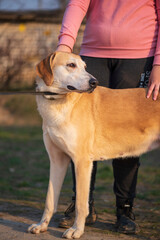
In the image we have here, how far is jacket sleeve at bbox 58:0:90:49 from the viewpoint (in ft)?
10.9

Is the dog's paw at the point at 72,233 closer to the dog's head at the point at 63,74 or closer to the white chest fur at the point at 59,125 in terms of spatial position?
the white chest fur at the point at 59,125

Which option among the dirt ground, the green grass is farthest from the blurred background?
the dirt ground

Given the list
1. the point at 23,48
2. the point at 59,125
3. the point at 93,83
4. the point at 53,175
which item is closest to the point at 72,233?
the point at 53,175

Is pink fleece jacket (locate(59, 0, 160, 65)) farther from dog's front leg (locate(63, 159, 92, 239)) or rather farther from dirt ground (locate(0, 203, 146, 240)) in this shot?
dirt ground (locate(0, 203, 146, 240))

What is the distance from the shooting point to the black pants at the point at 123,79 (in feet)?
11.0

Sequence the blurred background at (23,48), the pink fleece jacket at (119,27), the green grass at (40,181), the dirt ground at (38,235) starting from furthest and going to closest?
the blurred background at (23,48) < the green grass at (40,181) < the pink fleece jacket at (119,27) < the dirt ground at (38,235)

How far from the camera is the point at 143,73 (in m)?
3.38

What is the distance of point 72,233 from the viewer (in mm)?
3094

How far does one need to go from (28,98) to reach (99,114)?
26.4ft

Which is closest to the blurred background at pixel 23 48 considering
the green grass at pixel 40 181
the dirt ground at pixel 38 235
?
the green grass at pixel 40 181

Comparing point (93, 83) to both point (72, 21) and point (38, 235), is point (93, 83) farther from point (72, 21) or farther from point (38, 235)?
→ point (38, 235)

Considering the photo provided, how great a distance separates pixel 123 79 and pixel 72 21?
68 cm

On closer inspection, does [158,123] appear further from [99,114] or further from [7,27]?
[7,27]

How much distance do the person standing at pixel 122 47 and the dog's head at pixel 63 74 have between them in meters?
0.17
